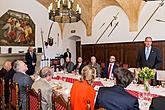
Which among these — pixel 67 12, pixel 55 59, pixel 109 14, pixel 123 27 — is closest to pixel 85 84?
pixel 67 12

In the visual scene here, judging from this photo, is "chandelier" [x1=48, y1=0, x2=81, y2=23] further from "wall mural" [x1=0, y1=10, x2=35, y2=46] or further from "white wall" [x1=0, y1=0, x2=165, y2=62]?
"white wall" [x1=0, y1=0, x2=165, y2=62]

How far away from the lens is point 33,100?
3.28m

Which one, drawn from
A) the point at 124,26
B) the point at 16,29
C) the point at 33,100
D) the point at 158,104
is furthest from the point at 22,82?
the point at 124,26

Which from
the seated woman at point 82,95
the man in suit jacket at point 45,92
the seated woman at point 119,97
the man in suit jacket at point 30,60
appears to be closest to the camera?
the seated woman at point 119,97

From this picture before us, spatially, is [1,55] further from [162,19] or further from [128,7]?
[162,19]

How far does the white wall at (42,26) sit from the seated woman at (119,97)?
9118 millimetres

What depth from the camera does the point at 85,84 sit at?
2943 mm

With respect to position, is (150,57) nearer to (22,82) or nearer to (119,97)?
(22,82)

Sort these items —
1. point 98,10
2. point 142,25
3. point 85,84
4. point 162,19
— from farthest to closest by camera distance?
point 98,10 → point 142,25 → point 162,19 → point 85,84

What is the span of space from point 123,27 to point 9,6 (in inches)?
222

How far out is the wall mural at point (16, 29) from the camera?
10617mm

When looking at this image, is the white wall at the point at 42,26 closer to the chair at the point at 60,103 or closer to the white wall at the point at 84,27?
the white wall at the point at 84,27

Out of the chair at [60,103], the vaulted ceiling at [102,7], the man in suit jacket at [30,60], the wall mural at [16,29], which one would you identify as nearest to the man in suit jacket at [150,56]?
the chair at [60,103]

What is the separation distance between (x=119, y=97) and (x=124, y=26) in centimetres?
957
